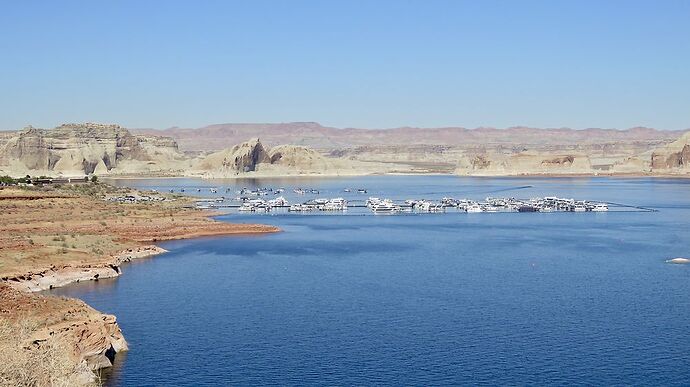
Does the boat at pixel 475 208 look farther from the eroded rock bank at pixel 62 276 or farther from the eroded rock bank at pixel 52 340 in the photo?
the eroded rock bank at pixel 52 340

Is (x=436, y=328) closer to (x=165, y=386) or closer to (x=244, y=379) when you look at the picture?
(x=244, y=379)

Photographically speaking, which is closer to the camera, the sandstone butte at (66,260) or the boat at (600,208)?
the sandstone butte at (66,260)

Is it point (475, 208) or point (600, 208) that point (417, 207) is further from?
point (600, 208)

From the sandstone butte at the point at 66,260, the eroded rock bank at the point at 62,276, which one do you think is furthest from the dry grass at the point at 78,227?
the eroded rock bank at the point at 62,276

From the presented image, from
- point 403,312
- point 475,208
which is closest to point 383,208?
point 475,208

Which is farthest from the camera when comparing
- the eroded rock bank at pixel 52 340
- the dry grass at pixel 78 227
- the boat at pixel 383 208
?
the boat at pixel 383 208

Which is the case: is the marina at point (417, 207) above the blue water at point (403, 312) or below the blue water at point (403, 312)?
above

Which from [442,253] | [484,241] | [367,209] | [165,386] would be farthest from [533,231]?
[165,386]
